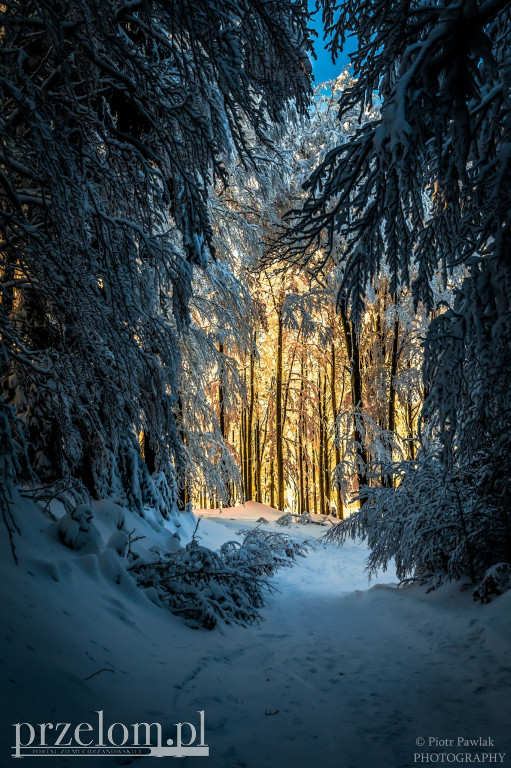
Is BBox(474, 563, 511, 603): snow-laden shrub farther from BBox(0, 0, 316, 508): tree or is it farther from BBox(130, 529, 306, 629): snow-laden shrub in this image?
BBox(0, 0, 316, 508): tree

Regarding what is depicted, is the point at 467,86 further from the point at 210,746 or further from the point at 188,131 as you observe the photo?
the point at 210,746

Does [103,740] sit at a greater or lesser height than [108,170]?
lesser

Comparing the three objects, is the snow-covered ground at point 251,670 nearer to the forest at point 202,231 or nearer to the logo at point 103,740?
the logo at point 103,740

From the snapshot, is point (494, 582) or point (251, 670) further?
point (494, 582)

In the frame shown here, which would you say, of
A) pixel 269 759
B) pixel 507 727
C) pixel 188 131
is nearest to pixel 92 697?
pixel 269 759

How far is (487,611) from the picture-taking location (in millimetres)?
3916

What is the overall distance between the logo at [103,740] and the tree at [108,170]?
1.31 meters

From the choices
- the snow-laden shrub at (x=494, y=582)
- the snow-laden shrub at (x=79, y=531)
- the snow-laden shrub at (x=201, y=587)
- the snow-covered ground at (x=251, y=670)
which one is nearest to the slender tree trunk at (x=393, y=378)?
the snow-laden shrub at (x=201, y=587)

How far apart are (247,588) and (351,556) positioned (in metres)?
5.62

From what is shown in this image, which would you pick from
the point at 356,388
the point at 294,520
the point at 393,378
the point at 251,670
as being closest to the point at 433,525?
the point at 251,670

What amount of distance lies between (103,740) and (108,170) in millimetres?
3460

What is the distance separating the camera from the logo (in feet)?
6.19

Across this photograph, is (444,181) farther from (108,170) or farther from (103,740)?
(103,740)

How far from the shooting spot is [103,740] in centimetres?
211
